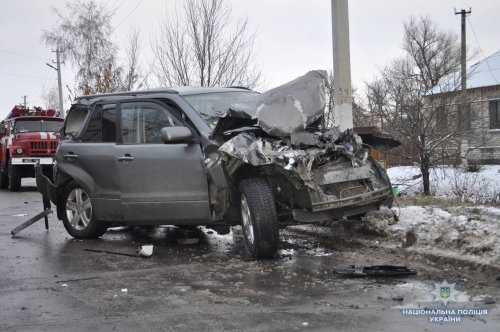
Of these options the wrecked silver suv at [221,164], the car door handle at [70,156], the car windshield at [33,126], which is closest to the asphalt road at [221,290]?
the wrecked silver suv at [221,164]

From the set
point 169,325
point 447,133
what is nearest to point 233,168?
point 169,325

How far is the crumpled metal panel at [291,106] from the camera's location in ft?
18.6

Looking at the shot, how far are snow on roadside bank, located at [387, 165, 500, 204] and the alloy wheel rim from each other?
6.94 meters

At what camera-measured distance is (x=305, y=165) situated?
5.31 metres

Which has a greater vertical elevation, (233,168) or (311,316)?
(233,168)

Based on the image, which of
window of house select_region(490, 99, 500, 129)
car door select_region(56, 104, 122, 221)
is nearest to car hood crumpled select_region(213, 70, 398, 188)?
car door select_region(56, 104, 122, 221)

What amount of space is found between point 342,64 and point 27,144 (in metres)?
12.0

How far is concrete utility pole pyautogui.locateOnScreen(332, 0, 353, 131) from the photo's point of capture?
325 inches

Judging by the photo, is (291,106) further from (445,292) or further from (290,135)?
(445,292)

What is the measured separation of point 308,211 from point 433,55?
4060 centimetres

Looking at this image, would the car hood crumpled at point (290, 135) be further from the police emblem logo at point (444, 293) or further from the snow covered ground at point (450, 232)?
the police emblem logo at point (444, 293)

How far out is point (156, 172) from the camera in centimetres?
624

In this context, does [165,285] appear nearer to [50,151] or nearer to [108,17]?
[50,151]

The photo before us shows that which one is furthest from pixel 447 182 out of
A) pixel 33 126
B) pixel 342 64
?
pixel 33 126
